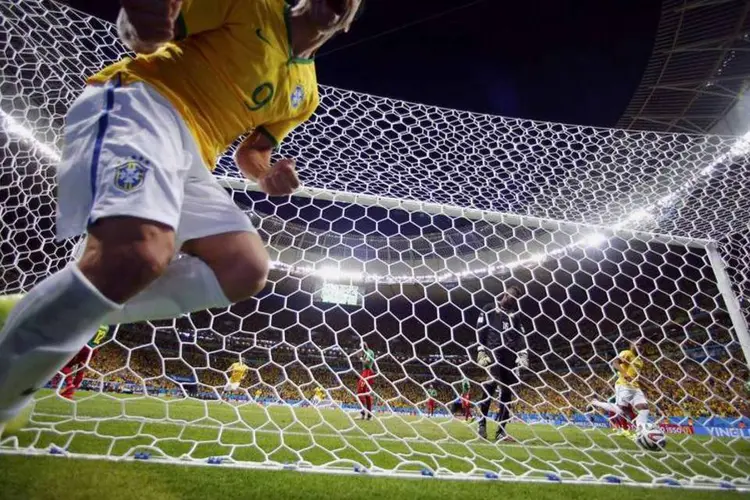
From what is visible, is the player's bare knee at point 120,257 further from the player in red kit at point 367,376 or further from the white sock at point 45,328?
the player in red kit at point 367,376

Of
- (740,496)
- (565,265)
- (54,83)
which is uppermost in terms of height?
(54,83)

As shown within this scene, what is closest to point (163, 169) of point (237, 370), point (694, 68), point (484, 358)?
point (484, 358)

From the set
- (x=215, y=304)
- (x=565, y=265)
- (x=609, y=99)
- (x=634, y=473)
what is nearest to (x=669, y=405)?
(x=565, y=265)

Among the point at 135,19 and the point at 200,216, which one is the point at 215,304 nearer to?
the point at 200,216

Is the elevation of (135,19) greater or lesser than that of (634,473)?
greater

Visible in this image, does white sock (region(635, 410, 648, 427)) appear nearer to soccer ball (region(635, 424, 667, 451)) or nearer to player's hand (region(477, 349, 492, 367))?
soccer ball (region(635, 424, 667, 451))

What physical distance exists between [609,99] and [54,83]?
477 inches

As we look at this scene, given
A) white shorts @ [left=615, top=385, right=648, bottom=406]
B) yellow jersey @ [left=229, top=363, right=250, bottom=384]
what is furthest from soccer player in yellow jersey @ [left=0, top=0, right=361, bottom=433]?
yellow jersey @ [left=229, top=363, right=250, bottom=384]

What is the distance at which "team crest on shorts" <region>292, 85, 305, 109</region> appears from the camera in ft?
4.43

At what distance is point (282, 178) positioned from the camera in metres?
1.44

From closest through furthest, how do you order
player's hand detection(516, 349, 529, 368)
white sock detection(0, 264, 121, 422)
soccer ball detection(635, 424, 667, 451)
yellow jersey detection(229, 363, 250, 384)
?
white sock detection(0, 264, 121, 422), soccer ball detection(635, 424, 667, 451), player's hand detection(516, 349, 529, 368), yellow jersey detection(229, 363, 250, 384)

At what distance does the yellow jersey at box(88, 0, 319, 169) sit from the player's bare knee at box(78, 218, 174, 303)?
0.39 metres

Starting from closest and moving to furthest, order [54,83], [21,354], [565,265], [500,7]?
[21,354] → [54,83] → [500,7] → [565,265]

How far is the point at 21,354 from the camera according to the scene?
2.48 feet
